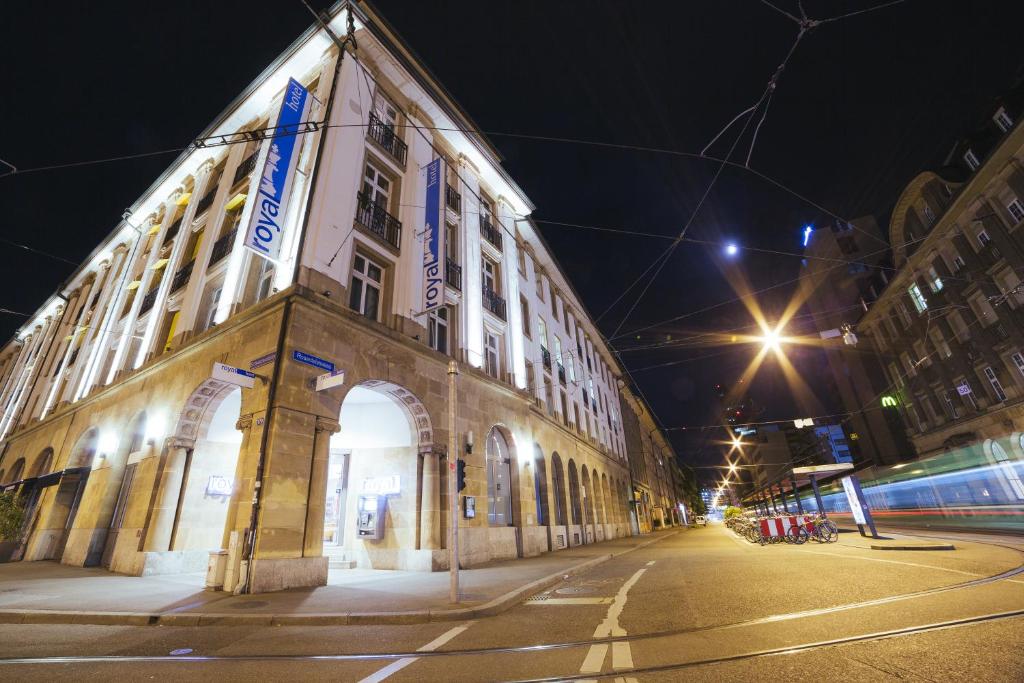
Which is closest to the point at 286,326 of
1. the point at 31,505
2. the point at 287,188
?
the point at 287,188

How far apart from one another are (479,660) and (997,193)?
3993cm

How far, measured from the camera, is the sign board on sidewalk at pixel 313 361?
10.3m

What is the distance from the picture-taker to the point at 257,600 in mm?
7855

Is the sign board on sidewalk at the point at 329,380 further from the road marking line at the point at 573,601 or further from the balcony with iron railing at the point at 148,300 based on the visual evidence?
the balcony with iron railing at the point at 148,300

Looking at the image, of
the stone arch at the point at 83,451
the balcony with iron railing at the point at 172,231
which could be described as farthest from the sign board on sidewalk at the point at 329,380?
the balcony with iron railing at the point at 172,231

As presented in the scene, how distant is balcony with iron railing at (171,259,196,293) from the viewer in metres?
16.7

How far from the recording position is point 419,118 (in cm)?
1894

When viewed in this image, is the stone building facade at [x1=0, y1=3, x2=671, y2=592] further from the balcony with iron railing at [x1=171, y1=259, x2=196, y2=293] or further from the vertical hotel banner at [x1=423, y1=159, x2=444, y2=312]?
the vertical hotel banner at [x1=423, y1=159, x2=444, y2=312]

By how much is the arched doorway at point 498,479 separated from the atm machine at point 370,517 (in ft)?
13.1

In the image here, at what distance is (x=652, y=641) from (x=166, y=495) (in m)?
13.1

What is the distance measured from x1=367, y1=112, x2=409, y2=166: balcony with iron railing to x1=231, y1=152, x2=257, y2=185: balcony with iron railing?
16.0 ft

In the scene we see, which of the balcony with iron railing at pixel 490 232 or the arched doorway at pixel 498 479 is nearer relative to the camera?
the arched doorway at pixel 498 479

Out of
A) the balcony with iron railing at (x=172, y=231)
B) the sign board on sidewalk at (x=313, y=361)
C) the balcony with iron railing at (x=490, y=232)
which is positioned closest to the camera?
the sign board on sidewalk at (x=313, y=361)

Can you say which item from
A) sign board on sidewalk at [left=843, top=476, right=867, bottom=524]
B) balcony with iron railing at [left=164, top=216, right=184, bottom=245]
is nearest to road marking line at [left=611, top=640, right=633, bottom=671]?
sign board on sidewalk at [left=843, top=476, right=867, bottom=524]
